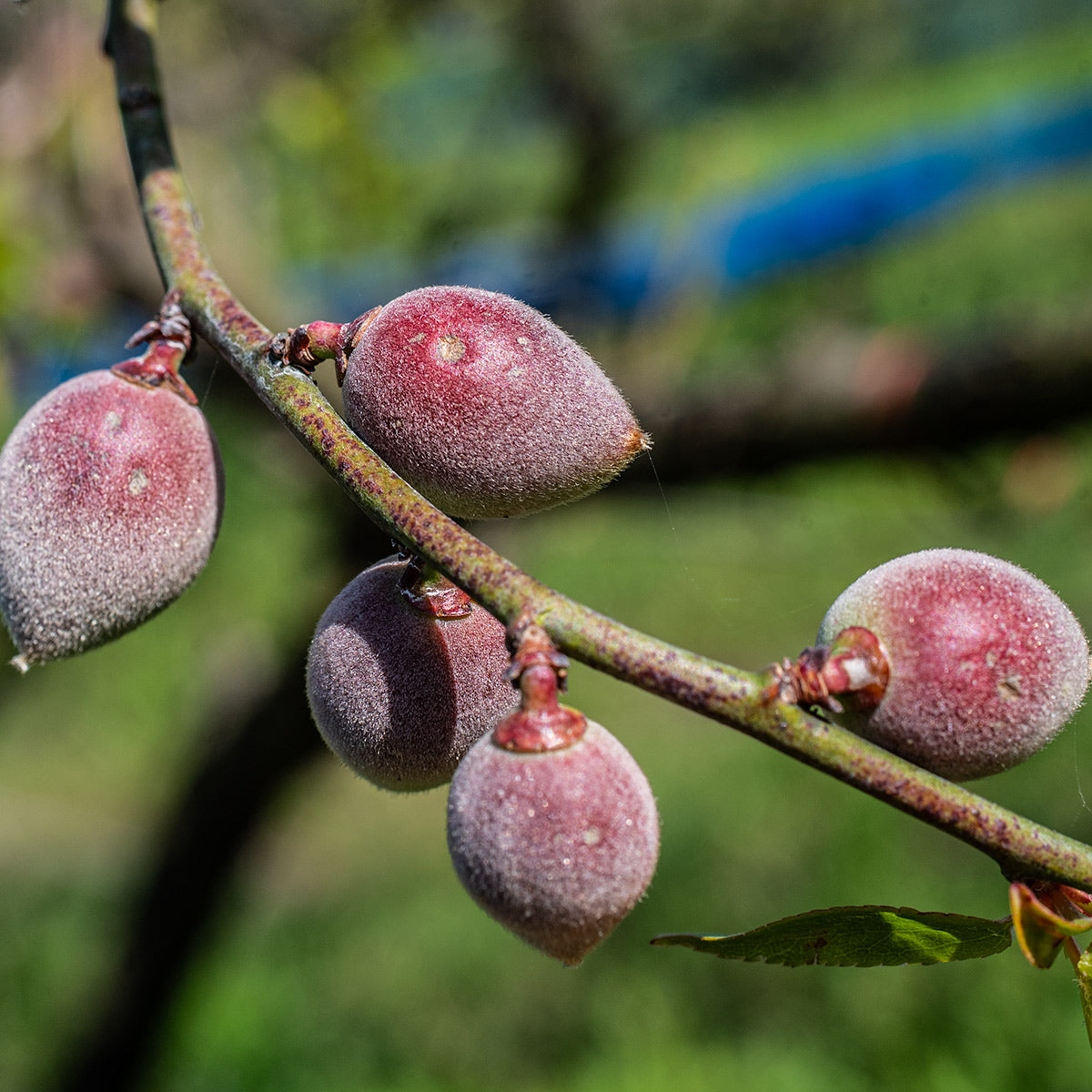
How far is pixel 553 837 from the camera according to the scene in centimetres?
70

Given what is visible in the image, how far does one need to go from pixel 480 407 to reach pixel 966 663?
0.34 meters

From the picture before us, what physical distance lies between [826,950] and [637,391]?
1.70 meters

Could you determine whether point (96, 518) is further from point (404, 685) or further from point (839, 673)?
point (839, 673)

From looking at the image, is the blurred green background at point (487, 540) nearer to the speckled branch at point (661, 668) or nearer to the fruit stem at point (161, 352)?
the fruit stem at point (161, 352)

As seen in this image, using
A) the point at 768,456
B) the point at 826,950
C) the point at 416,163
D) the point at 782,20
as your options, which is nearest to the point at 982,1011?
the point at 768,456

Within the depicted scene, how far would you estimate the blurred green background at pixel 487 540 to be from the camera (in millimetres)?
2596

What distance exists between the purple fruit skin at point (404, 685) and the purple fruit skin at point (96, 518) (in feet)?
0.47

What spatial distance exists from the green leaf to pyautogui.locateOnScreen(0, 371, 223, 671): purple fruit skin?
1.49 ft

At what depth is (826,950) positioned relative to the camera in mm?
849

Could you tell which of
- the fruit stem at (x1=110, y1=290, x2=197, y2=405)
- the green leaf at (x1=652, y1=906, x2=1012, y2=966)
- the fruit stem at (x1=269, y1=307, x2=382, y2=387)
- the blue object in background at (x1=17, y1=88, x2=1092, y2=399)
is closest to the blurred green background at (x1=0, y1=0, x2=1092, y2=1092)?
the blue object in background at (x1=17, y1=88, x2=1092, y2=399)

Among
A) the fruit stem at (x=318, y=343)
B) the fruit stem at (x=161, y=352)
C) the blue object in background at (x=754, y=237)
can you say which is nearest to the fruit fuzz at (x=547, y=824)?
the fruit stem at (x=318, y=343)

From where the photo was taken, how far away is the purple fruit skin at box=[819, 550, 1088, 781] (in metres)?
0.73

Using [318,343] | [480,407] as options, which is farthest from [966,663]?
[318,343]

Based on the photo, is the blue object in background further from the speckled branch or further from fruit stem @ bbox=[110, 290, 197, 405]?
the speckled branch
